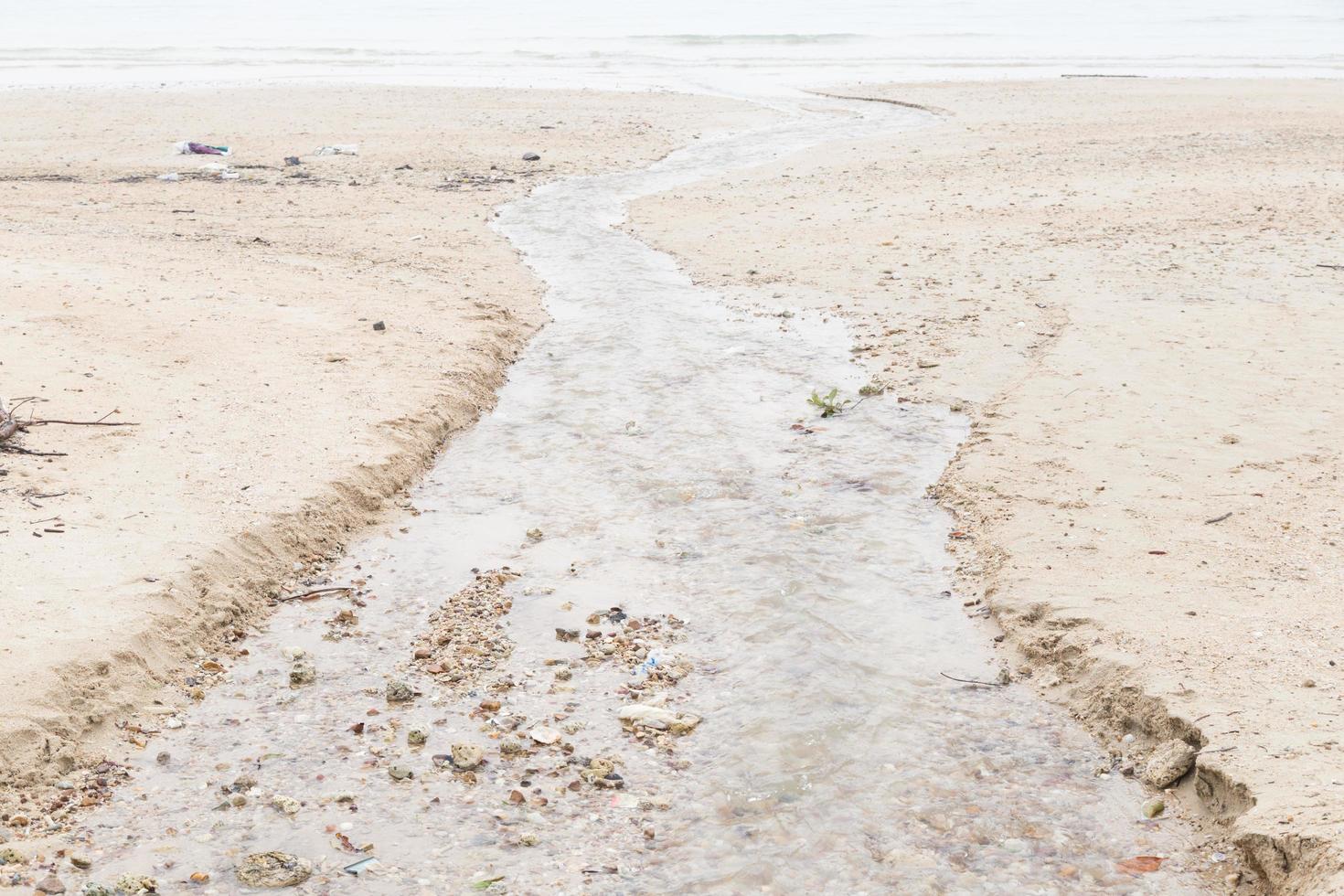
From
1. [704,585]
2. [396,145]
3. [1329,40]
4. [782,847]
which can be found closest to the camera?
[782,847]

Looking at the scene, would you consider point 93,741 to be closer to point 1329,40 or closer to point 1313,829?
point 1313,829

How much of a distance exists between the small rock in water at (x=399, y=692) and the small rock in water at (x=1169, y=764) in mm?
3200

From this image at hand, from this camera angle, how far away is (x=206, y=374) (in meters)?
9.12

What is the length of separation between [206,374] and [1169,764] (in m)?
7.16

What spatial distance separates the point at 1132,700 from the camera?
532 cm

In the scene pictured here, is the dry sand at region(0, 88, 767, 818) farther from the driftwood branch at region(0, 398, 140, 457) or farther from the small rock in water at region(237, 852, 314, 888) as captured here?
the small rock in water at region(237, 852, 314, 888)

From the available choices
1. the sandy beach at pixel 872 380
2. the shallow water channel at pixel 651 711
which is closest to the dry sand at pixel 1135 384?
the sandy beach at pixel 872 380

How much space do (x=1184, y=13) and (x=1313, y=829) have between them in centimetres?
5701

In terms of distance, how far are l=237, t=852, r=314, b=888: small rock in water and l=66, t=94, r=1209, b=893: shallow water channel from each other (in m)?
0.05

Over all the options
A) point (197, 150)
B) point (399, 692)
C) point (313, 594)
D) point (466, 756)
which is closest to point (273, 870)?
point (466, 756)

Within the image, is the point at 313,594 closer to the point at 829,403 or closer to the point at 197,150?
the point at 829,403

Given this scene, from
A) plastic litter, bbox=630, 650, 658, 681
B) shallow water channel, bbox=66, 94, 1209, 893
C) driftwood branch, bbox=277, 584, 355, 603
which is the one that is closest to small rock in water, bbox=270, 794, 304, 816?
shallow water channel, bbox=66, 94, 1209, 893

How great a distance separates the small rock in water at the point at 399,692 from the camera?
556 cm

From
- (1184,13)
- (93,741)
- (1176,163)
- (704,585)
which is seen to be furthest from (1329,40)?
(93,741)
